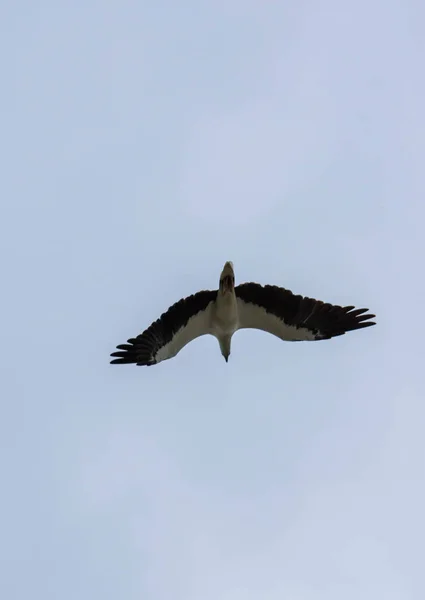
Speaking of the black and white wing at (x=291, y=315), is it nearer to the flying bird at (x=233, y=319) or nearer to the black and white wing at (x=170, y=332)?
the flying bird at (x=233, y=319)

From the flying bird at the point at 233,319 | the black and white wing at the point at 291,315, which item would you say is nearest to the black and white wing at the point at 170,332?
the flying bird at the point at 233,319

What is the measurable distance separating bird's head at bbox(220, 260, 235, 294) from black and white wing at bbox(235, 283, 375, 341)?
373mm

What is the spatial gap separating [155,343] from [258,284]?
2.07 meters

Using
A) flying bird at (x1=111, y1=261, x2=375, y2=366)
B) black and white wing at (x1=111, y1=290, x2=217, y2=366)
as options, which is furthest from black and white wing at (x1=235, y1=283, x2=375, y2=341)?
black and white wing at (x1=111, y1=290, x2=217, y2=366)

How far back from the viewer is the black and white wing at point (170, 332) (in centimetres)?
1808

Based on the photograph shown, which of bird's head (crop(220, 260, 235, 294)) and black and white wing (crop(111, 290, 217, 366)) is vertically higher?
bird's head (crop(220, 260, 235, 294))

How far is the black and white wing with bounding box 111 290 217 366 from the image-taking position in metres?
18.1

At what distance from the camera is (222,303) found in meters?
18.3

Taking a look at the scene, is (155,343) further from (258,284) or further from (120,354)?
(258,284)

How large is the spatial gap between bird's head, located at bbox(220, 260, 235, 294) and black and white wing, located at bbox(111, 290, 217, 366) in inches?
15.9

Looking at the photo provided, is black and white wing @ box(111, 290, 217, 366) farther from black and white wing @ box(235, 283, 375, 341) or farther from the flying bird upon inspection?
black and white wing @ box(235, 283, 375, 341)

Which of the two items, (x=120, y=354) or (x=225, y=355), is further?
(x=225, y=355)

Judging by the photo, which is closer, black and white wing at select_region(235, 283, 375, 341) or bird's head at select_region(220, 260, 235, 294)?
bird's head at select_region(220, 260, 235, 294)

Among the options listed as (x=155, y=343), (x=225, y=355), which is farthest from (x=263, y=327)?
(x=155, y=343)
